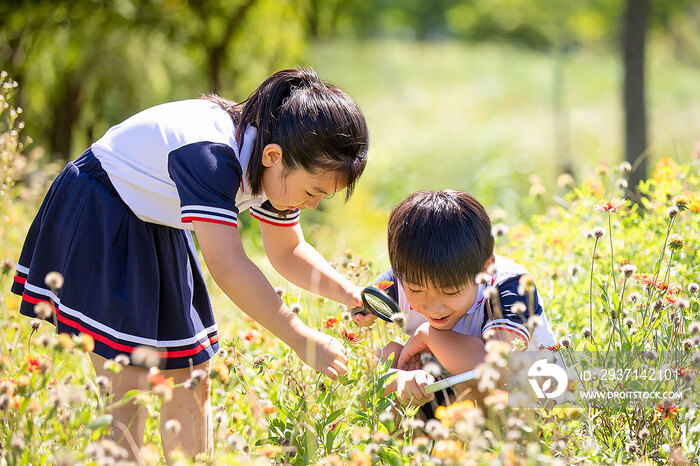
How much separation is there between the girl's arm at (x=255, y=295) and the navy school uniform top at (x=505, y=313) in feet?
1.30

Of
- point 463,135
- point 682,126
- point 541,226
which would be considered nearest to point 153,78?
point 463,135

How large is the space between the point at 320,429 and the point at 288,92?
92 cm

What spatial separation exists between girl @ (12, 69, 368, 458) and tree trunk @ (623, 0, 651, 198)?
11.3ft

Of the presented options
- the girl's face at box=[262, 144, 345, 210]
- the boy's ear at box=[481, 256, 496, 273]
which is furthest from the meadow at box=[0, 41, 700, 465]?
the girl's face at box=[262, 144, 345, 210]

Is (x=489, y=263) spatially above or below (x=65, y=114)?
below

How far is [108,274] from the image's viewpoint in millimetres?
1923

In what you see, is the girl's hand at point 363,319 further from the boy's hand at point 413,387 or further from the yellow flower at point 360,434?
the yellow flower at point 360,434

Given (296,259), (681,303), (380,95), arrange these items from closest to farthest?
1. (681,303)
2. (296,259)
3. (380,95)

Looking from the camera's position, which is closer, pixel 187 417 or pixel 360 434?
pixel 360 434

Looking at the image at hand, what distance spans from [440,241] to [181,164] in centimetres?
70

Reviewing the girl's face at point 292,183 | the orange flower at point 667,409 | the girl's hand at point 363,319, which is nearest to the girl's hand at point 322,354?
the girl's hand at point 363,319

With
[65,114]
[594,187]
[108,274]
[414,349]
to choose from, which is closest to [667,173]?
[594,187]

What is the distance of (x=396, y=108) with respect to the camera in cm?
1197

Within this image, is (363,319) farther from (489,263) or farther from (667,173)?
(667,173)
